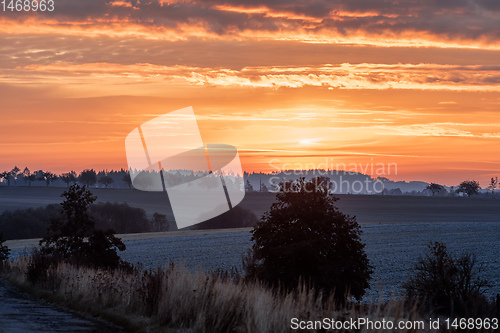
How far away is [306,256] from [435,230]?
7676cm

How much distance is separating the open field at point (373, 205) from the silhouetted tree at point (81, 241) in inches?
4649

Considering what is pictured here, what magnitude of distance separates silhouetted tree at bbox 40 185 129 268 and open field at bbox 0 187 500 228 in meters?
118

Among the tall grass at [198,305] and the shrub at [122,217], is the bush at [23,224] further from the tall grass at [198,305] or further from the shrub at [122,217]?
the tall grass at [198,305]

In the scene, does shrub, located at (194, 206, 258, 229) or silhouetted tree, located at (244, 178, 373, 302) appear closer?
silhouetted tree, located at (244, 178, 373, 302)

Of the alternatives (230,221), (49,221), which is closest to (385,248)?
(230,221)

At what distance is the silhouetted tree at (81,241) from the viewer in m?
30.2

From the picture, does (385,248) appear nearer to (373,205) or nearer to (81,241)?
(81,241)

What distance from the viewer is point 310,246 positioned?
2097 centimetres

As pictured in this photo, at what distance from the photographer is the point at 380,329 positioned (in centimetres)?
1017

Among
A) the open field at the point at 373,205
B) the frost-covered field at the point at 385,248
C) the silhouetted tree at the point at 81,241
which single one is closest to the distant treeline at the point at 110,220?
the open field at the point at 373,205

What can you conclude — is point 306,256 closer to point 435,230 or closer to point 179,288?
point 179,288

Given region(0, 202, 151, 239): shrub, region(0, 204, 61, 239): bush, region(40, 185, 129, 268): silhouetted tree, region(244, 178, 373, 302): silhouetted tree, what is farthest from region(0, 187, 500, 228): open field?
region(244, 178, 373, 302): silhouetted tree

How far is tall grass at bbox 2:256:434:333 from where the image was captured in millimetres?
11336

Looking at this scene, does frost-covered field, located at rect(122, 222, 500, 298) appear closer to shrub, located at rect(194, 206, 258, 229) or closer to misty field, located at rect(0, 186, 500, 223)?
shrub, located at rect(194, 206, 258, 229)
